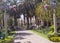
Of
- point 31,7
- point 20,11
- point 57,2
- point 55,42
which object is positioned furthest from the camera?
point 20,11

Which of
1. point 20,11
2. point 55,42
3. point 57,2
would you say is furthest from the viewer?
point 20,11

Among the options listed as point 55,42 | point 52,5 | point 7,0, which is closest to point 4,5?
point 7,0

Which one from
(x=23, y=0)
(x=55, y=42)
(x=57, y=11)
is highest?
(x=23, y=0)

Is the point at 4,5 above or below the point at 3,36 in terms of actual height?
above

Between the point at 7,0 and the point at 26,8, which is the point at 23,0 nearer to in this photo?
the point at 26,8

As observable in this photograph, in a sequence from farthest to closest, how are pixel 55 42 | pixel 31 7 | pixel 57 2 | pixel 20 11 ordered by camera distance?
pixel 20 11 → pixel 31 7 → pixel 57 2 → pixel 55 42

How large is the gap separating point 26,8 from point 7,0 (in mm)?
37701

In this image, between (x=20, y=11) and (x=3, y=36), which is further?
(x=20, y=11)

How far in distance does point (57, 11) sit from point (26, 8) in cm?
3692

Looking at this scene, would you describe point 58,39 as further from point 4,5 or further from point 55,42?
point 4,5

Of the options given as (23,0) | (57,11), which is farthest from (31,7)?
(57,11)

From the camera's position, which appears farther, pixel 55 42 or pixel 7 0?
pixel 7 0

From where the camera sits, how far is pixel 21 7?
58.6 meters

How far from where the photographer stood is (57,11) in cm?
2283
